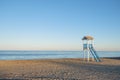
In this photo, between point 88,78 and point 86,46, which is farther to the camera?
point 86,46

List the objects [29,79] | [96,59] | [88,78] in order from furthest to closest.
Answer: [96,59] < [88,78] < [29,79]

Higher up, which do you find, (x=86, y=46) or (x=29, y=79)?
(x=86, y=46)

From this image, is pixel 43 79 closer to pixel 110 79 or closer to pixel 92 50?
pixel 110 79

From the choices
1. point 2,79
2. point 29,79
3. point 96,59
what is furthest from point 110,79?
point 96,59

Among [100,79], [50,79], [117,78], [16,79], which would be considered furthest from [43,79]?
[117,78]

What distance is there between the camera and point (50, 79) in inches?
484

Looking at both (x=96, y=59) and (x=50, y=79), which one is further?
(x=96, y=59)

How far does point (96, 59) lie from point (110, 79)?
17.4 meters

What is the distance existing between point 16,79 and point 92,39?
20304 mm

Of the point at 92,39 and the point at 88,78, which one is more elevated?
the point at 92,39

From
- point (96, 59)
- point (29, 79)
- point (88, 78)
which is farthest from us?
point (96, 59)

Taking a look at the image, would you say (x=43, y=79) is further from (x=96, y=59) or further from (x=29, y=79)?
(x=96, y=59)

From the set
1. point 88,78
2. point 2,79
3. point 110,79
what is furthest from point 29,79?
point 110,79

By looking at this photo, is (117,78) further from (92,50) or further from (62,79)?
(92,50)
